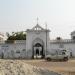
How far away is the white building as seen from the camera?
5497 centimetres

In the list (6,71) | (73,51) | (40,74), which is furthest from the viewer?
(73,51)

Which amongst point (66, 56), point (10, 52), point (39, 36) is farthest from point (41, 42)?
point (66, 56)

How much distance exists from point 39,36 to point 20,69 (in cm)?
4028

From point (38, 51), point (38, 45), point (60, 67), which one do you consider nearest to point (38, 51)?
point (38, 51)

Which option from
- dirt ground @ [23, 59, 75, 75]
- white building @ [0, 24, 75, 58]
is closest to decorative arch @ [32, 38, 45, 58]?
white building @ [0, 24, 75, 58]

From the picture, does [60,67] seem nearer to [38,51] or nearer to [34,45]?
[34,45]

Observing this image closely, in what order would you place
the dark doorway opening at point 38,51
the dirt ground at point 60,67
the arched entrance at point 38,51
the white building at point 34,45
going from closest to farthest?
1. the dirt ground at point 60,67
2. the white building at point 34,45
3. the dark doorway opening at point 38,51
4. the arched entrance at point 38,51

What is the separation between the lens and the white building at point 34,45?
55.0 meters

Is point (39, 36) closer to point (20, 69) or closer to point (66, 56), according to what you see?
point (66, 56)

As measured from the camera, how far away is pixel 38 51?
5991 cm

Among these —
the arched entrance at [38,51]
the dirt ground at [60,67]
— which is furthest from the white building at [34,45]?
the dirt ground at [60,67]

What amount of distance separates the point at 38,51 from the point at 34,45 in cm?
457

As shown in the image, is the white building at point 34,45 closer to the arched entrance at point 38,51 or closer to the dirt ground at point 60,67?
the arched entrance at point 38,51

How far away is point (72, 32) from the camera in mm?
62656
